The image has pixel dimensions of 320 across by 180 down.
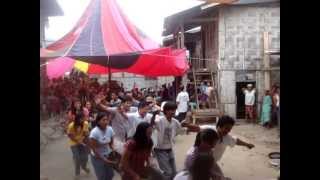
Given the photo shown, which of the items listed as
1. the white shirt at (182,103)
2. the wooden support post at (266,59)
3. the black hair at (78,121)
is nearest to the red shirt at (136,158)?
the black hair at (78,121)

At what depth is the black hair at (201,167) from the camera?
135 inches

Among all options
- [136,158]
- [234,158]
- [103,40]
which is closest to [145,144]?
[136,158]

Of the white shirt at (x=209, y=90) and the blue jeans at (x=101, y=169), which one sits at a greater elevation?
the white shirt at (x=209, y=90)

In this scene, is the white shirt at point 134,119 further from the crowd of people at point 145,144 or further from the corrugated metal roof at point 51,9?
the corrugated metal roof at point 51,9

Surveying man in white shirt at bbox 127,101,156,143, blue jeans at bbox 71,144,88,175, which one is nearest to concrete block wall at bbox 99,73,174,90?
blue jeans at bbox 71,144,88,175

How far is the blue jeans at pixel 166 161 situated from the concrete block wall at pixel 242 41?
6622mm

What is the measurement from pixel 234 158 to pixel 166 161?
3.08 metres

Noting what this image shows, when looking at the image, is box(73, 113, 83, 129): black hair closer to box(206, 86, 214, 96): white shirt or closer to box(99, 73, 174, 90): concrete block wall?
box(206, 86, 214, 96): white shirt

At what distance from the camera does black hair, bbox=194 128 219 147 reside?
3719 mm

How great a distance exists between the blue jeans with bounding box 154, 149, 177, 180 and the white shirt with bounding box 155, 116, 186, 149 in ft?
0.21

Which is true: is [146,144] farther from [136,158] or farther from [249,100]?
[249,100]
